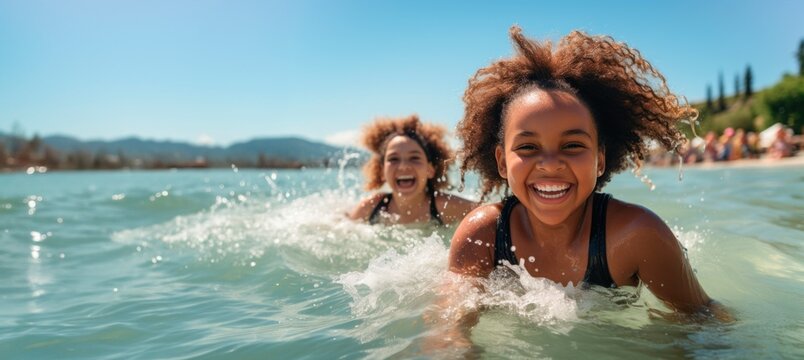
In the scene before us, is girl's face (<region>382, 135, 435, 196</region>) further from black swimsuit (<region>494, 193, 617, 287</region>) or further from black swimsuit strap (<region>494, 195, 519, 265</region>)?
black swimsuit (<region>494, 193, 617, 287</region>)

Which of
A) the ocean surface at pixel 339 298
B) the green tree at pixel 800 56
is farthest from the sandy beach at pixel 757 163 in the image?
the green tree at pixel 800 56

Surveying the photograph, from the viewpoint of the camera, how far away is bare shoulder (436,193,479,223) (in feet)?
21.0

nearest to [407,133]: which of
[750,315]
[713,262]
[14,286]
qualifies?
[713,262]

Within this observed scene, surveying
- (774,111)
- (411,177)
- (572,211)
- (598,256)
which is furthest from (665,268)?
(774,111)

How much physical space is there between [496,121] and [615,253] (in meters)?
0.97

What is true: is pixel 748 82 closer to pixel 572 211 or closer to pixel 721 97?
pixel 721 97

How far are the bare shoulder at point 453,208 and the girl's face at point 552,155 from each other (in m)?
3.48

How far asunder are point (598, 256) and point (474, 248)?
2.01 ft

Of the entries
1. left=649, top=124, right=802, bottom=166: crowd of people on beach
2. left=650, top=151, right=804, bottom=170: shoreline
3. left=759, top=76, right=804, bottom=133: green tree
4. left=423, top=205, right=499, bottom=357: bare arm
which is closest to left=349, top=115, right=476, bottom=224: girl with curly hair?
left=423, top=205, right=499, bottom=357: bare arm

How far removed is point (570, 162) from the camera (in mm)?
2721

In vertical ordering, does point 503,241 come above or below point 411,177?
below

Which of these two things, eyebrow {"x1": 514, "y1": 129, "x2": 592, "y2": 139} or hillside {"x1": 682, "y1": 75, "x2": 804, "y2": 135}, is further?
hillside {"x1": 682, "y1": 75, "x2": 804, "y2": 135}

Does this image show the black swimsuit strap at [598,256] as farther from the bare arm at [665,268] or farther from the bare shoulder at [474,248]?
the bare shoulder at [474,248]

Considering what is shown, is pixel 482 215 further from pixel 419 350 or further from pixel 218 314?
pixel 218 314
